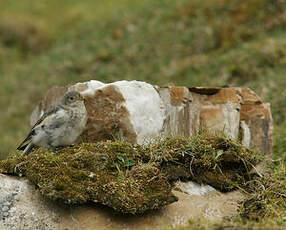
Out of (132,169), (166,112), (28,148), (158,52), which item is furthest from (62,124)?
(158,52)

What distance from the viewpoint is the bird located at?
20.4ft

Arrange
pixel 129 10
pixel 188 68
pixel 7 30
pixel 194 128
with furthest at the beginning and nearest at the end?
pixel 7 30
pixel 129 10
pixel 188 68
pixel 194 128

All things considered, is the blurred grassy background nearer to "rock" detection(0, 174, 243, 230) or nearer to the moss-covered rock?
the moss-covered rock

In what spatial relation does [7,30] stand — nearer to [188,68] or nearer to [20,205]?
[188,68]

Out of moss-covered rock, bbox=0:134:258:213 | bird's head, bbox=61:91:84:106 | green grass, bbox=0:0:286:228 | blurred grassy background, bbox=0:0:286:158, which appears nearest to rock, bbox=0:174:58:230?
moss-covered rock, bbox=0:134:258:213

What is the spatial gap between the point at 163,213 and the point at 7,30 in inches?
839

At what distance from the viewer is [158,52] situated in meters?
17.4

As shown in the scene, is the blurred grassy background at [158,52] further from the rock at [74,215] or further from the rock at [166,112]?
the rock at [74,215]

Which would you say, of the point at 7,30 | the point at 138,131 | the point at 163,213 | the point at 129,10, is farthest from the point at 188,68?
the point at 7,30

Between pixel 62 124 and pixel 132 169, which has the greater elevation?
pixel 62 124

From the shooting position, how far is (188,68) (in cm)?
1531

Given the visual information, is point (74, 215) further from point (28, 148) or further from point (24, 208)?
point (28, 148)

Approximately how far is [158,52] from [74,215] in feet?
41.9

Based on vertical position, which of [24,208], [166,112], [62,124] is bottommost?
[24,208]
